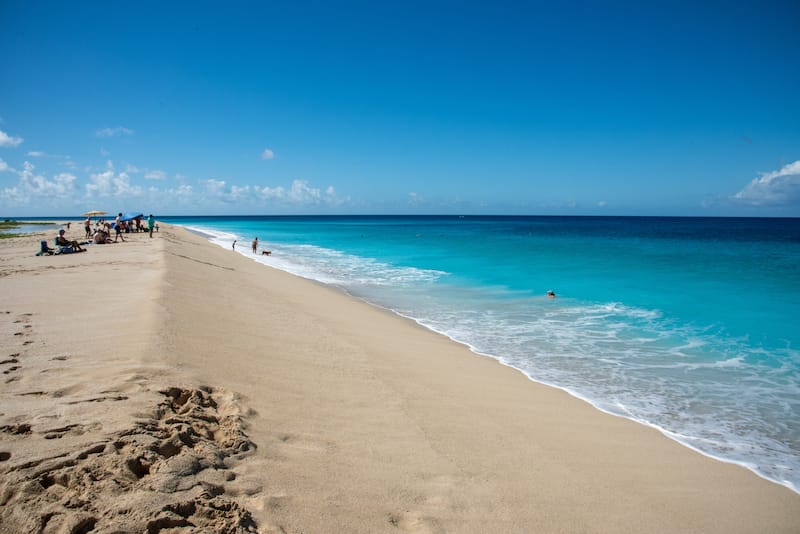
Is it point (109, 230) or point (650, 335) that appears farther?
point (109, 230)

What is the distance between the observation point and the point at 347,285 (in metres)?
18.4

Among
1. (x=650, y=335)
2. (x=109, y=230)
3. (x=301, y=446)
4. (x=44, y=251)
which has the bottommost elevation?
(x=650, y=335)

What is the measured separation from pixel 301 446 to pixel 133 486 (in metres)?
1.38

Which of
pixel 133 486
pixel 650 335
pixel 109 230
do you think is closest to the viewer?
pixel 133 486

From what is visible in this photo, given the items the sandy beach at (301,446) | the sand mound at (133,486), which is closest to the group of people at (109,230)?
the sandy beach at (301,446)

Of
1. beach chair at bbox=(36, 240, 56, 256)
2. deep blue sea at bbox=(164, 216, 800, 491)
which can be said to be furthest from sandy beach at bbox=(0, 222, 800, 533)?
beach chair at bbox=(36, 240, 56, 256)

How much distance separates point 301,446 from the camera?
12.4ft

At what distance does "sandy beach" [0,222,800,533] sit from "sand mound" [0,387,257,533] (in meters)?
0.01

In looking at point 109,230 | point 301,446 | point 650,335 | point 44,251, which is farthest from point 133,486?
point 109,230

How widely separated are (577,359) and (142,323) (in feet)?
26.7

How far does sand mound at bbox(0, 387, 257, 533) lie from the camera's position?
2.40 meters

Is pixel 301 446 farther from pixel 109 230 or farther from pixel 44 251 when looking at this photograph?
pixel 109 230

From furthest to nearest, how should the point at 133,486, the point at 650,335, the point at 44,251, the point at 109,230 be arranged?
the point at 109,230 < the point at 44,251 < the point at 650,335 < the point at 133,486

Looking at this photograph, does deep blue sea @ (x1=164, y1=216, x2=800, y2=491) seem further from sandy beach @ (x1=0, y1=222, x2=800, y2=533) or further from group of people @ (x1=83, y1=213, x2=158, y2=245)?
group of people @ (x1=83, y1=213, x2=158, y2=245)
